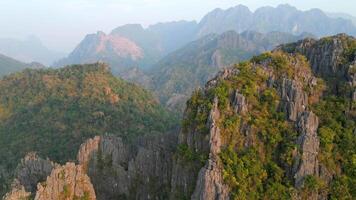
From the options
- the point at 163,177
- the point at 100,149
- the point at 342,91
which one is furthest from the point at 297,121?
the point at 100,149

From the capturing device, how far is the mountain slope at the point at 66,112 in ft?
198

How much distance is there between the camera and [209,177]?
1251 inches

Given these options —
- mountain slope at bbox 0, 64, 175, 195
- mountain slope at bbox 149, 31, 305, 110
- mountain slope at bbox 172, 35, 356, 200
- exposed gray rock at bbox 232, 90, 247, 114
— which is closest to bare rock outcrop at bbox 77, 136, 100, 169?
mountain slope at bbox 172, 35, 356, 200

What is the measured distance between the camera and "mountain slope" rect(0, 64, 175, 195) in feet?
198

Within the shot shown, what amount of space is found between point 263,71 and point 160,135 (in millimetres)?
10114

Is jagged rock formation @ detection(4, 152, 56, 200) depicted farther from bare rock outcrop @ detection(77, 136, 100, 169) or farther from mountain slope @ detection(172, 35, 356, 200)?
mountain slope @ detection(172, 35, 356, 200)

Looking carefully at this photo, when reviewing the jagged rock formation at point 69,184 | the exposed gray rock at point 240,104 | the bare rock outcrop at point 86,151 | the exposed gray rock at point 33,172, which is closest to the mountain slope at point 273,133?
the exposed gray rock at point 240,104

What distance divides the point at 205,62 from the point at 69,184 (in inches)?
4625

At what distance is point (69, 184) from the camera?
36.3m

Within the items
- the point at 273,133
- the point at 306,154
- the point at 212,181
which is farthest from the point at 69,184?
the point at 306,154

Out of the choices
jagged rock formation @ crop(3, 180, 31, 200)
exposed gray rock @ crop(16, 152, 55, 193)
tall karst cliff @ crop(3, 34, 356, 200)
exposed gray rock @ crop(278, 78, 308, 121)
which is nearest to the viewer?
tall karst cliff @ crop(3, 34, 356, 200)

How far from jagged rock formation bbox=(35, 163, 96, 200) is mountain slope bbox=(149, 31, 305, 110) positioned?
86273 mm

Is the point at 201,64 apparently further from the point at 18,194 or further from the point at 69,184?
the point at 18,194

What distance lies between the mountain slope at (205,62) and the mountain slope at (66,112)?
47188 millimetres
